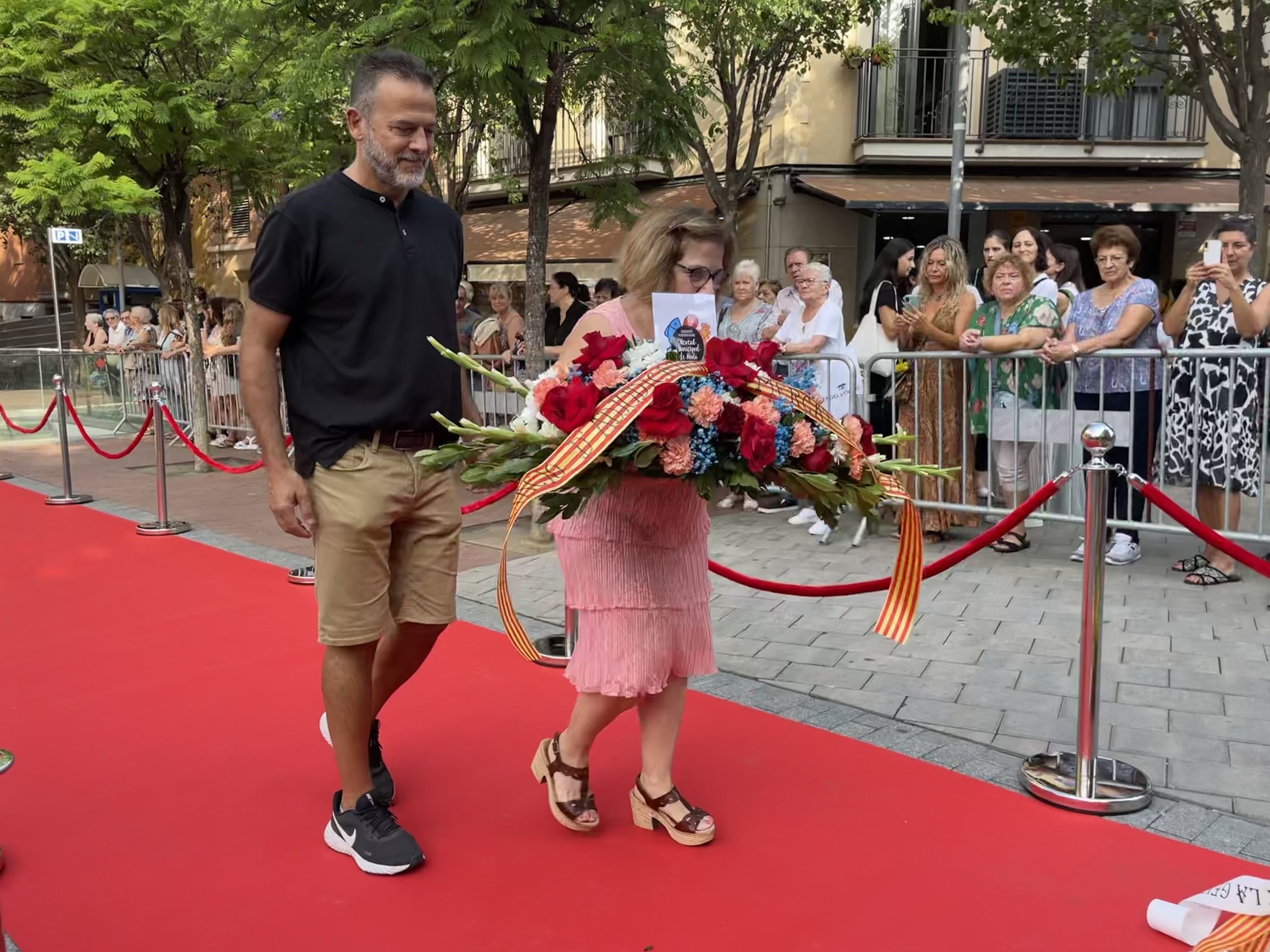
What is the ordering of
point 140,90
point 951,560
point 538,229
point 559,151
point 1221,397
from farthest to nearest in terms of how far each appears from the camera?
point 559,151 < point 140,90 < point 538,229 < point 1221,397 < point 951,560

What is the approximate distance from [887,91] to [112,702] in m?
18.0

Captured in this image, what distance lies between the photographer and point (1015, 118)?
1944 centimetres

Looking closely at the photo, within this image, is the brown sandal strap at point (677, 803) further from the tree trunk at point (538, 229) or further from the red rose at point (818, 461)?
the tree trunk at point (538, 229)

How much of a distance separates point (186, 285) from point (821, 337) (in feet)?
24.2

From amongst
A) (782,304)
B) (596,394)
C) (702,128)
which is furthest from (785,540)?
(702,128)

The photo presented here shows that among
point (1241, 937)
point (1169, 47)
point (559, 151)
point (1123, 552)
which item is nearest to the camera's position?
point (1241, 937)

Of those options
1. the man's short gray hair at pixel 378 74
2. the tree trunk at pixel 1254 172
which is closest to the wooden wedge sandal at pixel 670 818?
the man's short gray hair at pixel 378 74

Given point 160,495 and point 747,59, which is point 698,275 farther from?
point 747,59

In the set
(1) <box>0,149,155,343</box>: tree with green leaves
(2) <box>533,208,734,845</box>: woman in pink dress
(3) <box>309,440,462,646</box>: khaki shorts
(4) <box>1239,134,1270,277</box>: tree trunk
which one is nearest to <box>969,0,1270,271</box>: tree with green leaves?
(4) <box>1239,134,1270,277</box>: tree trunk

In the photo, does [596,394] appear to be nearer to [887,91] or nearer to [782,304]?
[782,304]

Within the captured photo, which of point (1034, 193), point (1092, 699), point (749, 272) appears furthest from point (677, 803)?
point (1034, 193)

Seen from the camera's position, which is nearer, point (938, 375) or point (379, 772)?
point (379, 772)

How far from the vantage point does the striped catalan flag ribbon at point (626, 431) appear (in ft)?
8.31

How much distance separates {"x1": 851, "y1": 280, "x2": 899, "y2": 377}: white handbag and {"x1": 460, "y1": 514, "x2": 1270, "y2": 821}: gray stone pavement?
3.92ft
